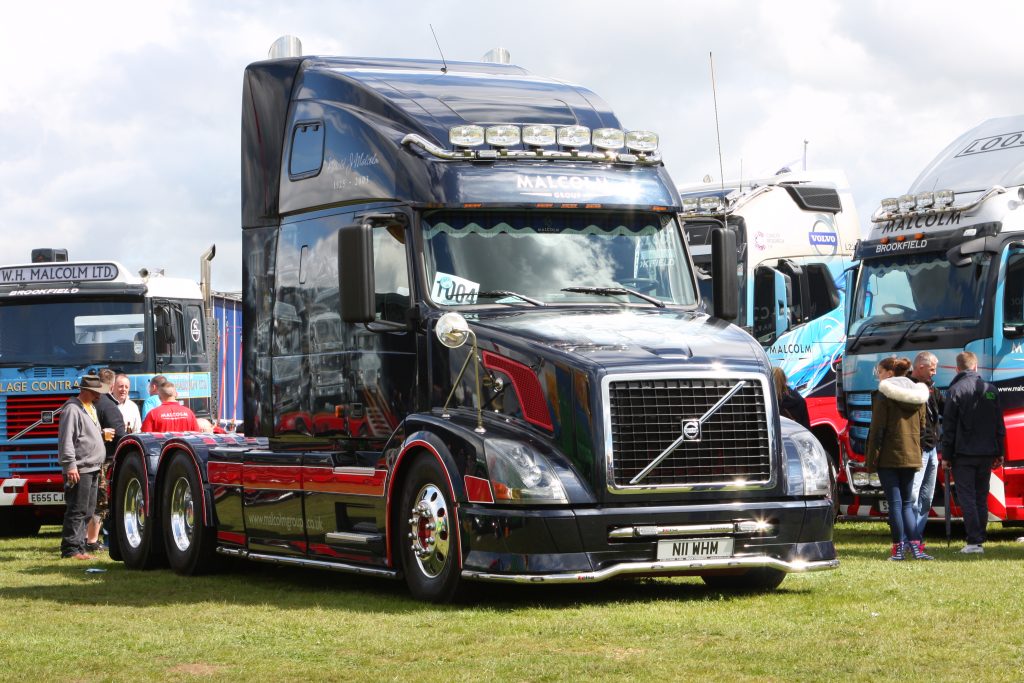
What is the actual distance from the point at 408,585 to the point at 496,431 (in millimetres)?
1613

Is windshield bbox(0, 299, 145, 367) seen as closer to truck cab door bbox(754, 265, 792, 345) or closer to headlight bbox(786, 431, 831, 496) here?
truck cab door bbox(754, 265, 792, 345)

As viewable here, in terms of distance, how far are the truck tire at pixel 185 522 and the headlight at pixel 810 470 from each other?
213 inches

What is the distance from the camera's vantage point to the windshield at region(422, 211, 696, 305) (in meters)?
12.1

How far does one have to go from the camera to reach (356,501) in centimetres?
1255

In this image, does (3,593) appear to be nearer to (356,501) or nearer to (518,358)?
(356,501)

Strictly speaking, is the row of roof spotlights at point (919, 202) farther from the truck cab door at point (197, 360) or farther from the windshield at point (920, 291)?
the truck cab door at point (197, 360)

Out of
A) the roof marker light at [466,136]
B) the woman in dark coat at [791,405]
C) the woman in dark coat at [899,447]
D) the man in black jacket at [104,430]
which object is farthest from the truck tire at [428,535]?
the woman in dark coat at [791,405]

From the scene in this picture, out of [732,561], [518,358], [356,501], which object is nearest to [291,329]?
[356,501]

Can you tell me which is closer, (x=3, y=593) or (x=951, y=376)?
(x=3, y=593)

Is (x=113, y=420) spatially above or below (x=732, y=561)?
above

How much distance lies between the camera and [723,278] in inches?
508

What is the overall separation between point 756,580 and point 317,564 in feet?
10.8

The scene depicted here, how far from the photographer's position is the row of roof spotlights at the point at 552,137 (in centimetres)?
1216

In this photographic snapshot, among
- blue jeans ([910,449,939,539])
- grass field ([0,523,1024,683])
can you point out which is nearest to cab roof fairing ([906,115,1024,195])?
blue jeans ([910,449,939,539])
